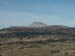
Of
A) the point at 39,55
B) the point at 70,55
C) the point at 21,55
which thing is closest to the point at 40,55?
the point at 39,55

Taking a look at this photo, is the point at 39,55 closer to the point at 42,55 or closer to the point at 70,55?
the point at 42,55

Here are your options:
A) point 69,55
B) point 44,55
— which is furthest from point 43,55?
point 69,55

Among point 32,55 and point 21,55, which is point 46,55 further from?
point 21,55

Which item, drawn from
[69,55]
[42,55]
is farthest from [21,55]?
[69,55]

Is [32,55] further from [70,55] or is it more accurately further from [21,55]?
[70,55]

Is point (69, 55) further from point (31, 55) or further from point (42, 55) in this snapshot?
point (31, 55)

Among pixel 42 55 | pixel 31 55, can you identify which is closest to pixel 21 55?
pixel 31 55
